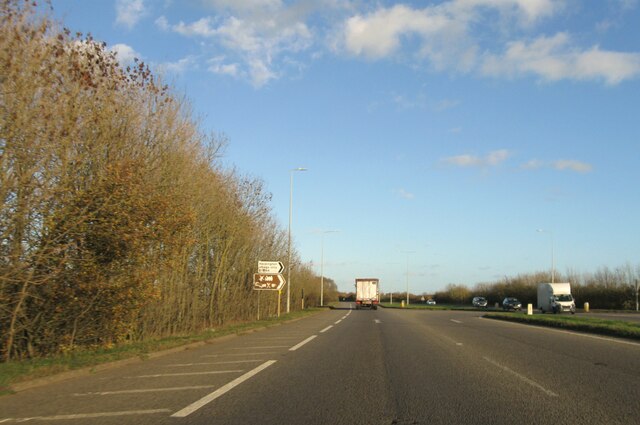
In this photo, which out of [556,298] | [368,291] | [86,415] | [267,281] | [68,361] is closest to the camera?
[86,415]

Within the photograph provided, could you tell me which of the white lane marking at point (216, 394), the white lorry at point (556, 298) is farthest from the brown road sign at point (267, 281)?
the white lorry at point (556, 298)

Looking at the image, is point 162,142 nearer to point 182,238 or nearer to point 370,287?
point 182,238

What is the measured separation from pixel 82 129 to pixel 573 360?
13.6 m

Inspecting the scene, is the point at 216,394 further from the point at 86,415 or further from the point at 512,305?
the point at 512,305

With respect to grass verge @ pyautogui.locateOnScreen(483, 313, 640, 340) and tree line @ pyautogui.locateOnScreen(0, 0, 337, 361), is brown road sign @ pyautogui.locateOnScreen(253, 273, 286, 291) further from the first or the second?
grass verge @ pyautogui.locateOnScreen(483, 313, 640, 340)

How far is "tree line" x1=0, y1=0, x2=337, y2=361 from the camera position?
12000 millimetres

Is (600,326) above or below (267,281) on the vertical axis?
below

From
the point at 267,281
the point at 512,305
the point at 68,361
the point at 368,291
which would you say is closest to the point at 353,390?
the point at 68,361

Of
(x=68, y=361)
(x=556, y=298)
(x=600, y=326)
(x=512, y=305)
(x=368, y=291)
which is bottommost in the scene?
(x=68, y=361)

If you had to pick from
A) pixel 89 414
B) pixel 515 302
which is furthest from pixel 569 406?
pixel 515 302

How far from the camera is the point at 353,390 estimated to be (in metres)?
9.21

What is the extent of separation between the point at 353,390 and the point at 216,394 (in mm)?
2258

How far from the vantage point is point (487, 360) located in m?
13.2

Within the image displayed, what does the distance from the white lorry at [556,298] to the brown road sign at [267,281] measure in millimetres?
31468
